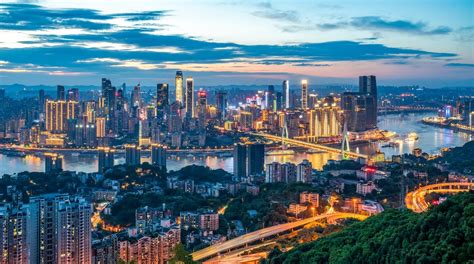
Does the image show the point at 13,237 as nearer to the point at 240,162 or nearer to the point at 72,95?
the point at 240,162

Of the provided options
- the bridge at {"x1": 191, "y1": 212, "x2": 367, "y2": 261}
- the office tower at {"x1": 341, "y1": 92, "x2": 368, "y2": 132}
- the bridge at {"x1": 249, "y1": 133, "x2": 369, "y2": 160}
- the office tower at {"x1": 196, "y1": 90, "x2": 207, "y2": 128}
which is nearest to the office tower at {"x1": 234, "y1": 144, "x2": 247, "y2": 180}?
the bridge at {"x1": 249, "y1": 133, "x2": 369, "y2": 160}

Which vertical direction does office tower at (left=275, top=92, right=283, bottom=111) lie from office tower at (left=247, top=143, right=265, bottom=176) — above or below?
above

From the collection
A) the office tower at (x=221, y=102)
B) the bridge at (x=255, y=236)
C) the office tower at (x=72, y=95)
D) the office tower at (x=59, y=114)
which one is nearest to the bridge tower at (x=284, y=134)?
the office tower at (x=221, y=102)

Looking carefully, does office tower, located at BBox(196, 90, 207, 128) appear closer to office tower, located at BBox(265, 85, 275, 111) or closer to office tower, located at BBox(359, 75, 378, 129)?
office tower, located at BBox(265, 85, 275, 111)

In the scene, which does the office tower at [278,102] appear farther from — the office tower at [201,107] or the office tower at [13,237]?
the office tower at [13,237]

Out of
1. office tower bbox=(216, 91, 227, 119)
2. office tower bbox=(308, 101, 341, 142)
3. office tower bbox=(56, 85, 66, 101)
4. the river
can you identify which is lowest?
the river

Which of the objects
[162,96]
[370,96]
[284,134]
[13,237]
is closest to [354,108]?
[370,96]
